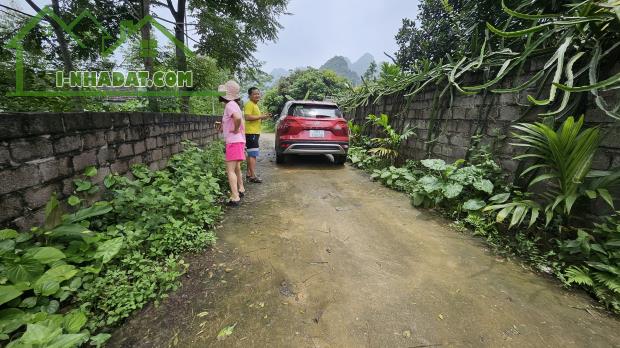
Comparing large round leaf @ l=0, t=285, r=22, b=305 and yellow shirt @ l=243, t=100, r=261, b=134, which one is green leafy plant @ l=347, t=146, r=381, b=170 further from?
large round leaf @ l=0, t=285, r=22, b=305

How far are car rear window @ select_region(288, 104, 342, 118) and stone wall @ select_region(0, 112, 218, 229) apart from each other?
303 cm

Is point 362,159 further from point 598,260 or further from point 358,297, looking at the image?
point 358,297

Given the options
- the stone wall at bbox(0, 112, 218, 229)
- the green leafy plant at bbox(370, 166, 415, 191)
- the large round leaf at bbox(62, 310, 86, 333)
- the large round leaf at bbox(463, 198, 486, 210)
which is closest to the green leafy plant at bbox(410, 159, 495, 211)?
the large round leaf at bbox(463, 198, 486, 210)

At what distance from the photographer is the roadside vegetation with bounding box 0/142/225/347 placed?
1.33 meters

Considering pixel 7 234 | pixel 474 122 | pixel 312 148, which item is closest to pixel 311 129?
pixel 312 148

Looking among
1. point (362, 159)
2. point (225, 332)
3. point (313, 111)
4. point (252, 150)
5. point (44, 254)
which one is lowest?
point (225, 332)

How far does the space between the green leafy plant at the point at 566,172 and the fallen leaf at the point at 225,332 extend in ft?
8.60

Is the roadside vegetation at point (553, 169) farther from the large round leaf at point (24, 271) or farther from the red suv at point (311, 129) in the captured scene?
the large round leaf at point (24, 271)

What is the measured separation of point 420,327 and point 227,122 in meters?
3.23

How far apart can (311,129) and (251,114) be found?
149cm

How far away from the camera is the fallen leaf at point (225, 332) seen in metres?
1.50

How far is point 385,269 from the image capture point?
88.3 inches

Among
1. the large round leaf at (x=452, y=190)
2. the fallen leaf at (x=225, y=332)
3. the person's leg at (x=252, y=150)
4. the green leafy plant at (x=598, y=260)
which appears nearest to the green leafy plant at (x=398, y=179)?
the large round leaf at (x=452, y=190)

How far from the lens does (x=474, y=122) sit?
150 inches
